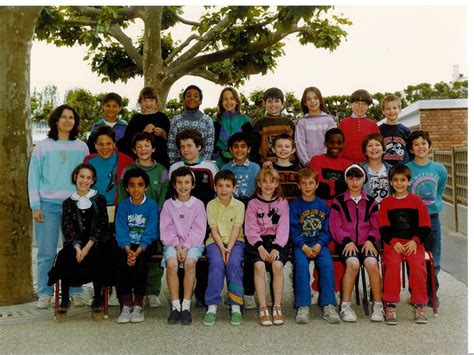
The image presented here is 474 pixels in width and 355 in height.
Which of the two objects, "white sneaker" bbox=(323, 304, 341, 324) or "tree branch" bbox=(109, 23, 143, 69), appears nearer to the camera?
"white sneaker" bbox=(323, 304, 341, 324)

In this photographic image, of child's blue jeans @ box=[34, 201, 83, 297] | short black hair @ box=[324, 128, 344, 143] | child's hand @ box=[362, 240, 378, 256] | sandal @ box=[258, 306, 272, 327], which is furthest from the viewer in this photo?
short black hair @ box=[324, 128, 344, 143]

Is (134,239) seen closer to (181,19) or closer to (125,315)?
(125,315)

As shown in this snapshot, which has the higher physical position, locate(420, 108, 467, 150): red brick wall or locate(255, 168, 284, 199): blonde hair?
locate(420, 108, 467, 150): red brick wall

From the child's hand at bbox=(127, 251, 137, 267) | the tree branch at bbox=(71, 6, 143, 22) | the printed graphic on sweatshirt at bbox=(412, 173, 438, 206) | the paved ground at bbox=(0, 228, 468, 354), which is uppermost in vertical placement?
the tree branch at bbox=(71, 6, 143, 22)

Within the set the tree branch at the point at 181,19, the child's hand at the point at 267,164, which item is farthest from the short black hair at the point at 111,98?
the tree branch at the point at 181,19

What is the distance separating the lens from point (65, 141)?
5.47 m

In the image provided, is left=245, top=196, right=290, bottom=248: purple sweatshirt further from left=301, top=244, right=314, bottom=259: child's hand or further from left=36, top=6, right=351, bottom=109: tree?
left=36, top=6, right=351, bottom=109: tree

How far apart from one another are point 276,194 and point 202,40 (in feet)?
23.7

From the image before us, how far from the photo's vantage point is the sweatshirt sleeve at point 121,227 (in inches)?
198

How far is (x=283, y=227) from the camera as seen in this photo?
16.5 feet

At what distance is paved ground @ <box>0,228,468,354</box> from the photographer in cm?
417

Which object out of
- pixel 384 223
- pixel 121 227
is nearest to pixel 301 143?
pixel 384 223

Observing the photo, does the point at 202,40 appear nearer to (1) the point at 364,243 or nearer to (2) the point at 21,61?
(2) the point at 21,61

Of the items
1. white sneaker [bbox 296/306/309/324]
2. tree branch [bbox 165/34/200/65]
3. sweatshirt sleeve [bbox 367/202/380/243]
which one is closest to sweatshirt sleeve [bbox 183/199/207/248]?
white sneaker [bbox 296/306/309/324]
